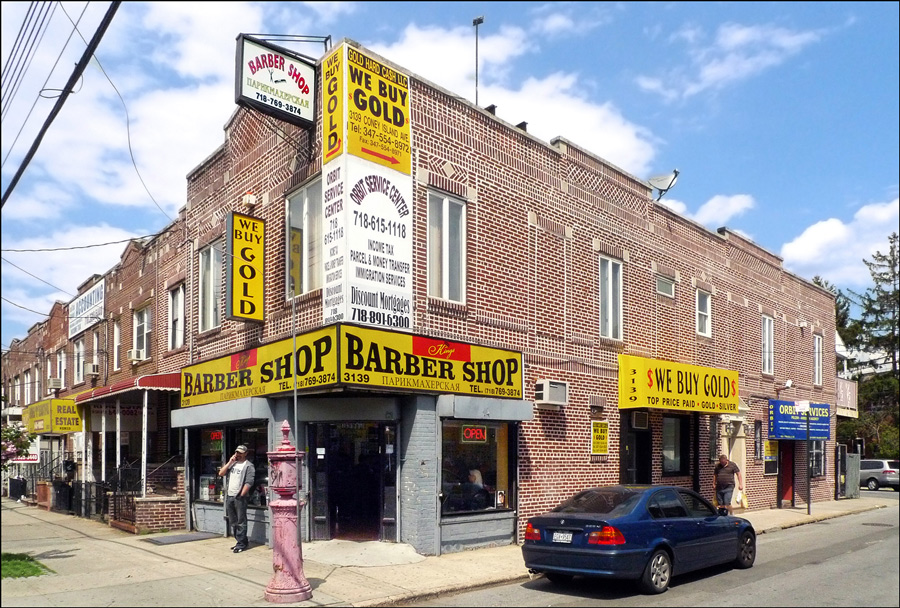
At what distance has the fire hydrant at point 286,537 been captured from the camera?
10.1 m

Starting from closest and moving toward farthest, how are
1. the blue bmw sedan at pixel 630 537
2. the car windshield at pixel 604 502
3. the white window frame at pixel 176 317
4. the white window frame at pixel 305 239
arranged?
the blue bmw sedan at pixel 630 537 → the car windshield at pixel 604 502 → the white window frame at pixel 305 239 → the white window frame at pixel 176 317

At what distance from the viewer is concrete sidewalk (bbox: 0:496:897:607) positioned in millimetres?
10312

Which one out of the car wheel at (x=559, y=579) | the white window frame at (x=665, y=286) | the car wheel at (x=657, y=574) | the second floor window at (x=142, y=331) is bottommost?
the car wheel at (x=559, y=579)

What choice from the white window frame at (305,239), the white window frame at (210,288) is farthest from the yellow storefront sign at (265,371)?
the white window frame at (305,239)

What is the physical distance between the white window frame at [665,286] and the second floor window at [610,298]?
1.85m

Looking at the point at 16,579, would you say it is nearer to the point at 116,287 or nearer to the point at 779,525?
the point at 116,287

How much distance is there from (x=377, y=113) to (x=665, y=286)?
10.3 m

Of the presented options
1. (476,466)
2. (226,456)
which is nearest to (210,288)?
(226,456)

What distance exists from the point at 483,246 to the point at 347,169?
11.3 feet

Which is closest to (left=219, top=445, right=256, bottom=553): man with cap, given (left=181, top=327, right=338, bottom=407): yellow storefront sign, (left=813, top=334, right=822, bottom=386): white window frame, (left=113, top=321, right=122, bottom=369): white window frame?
(left=181, top=327, right=338, bottom=407): yellow storefront sign

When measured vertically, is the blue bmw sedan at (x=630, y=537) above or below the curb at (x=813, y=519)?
above

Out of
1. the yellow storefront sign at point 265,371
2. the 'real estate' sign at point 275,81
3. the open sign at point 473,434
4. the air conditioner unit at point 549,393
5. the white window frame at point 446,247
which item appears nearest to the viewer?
the yellow storefront sign at point 265,371

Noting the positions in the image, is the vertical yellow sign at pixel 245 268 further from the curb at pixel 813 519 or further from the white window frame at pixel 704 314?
the white window frame at pixel 704 314

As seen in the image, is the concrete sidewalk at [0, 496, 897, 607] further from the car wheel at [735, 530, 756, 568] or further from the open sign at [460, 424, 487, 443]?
the car wheel at [735, 530, 756, 568]
